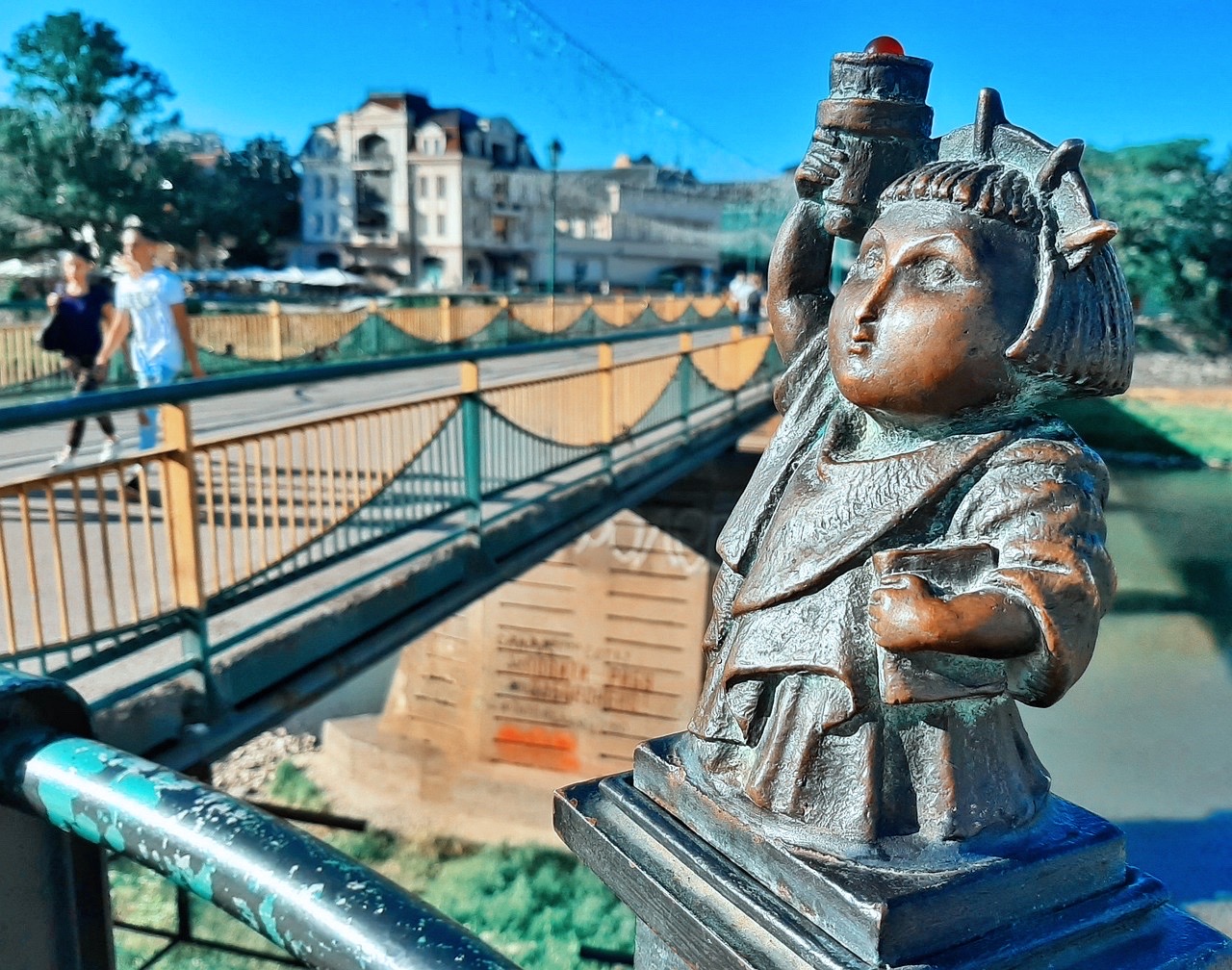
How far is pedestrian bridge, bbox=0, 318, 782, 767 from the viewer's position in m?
3.85

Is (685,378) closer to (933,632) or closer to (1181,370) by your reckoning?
(933,632)

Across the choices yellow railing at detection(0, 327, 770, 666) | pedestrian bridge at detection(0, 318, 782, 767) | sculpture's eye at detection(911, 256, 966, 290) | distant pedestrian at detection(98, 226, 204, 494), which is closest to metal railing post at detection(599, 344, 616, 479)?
pedestrian bridge at detection(0, 318, 782, 767)

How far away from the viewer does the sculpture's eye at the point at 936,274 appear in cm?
128

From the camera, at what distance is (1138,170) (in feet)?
95.6

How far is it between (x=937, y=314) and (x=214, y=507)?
370cm

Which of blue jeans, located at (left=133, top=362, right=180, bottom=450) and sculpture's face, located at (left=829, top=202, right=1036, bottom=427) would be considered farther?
blue jeans, located at (left=133, top=362, right=180, bottom=450)

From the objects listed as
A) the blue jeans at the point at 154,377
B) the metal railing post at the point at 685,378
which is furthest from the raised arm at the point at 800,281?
the metal railing post at the point at 685,378

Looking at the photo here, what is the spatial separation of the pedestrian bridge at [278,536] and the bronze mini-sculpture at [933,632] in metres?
3.02

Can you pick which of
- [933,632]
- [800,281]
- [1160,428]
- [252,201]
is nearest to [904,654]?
[933,632]

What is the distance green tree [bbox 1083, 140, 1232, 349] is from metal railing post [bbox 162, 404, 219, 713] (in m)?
25.9

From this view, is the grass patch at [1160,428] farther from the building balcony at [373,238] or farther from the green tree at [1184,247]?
the building balcony at [373,238]

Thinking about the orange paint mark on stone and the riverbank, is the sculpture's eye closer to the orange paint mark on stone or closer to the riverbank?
the orange paint mark on stone

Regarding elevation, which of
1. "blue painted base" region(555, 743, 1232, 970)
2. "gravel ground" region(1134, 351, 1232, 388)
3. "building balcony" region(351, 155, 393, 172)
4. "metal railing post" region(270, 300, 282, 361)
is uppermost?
"building balcony" region(351, 155, 393, 172)

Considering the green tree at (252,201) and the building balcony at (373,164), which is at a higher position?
the building balcony at (373,164)
